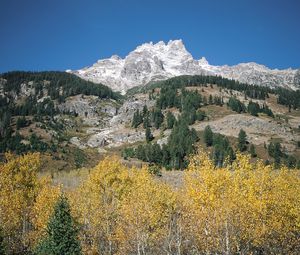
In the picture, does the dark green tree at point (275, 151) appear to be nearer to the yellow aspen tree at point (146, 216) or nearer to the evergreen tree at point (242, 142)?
the evergreen tree at point (242, 142)

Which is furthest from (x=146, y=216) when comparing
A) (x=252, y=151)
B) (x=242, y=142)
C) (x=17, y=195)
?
(x=242, y=142)

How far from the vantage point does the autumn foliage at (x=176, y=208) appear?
29.6 meters

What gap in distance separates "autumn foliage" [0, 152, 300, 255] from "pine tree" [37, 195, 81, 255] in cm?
434

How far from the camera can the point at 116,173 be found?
2051 inches

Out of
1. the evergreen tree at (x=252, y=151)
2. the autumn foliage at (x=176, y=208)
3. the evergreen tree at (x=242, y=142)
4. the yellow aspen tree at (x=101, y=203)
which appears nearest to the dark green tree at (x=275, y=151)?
the evergreen tree at (x=252, y=151)

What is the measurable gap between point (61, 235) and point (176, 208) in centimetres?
1407

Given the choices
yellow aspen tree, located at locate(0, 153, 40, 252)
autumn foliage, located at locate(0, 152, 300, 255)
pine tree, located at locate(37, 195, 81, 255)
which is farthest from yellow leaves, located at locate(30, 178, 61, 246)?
pine tree, located at locate(37, 195, 81, 255)

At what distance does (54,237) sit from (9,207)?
11.6 metres

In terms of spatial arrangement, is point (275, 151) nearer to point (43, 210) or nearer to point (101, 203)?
point (101, 203)

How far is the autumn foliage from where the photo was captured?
2956 cm

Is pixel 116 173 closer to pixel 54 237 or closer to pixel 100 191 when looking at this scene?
pixel 100 191

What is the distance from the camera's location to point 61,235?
39.4m

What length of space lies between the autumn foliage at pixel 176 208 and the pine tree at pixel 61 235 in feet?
14.2

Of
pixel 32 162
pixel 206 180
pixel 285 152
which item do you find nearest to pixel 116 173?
pixel 32 162
